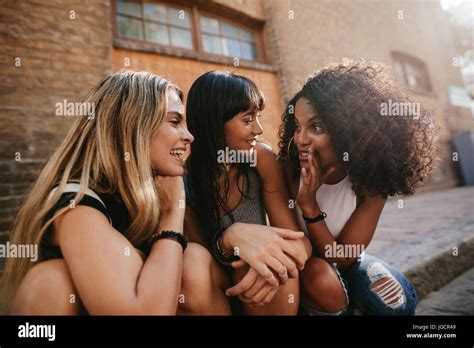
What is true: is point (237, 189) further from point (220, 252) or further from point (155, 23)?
point (155, 23)

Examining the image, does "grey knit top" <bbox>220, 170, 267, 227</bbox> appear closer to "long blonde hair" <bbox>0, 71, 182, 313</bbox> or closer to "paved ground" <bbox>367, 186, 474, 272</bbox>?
"long blonde hair" <bbox>0, 71, 182, 313</bbox>

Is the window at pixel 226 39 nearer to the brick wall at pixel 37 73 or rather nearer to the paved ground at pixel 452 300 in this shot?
the brick wall at pixel 37 73

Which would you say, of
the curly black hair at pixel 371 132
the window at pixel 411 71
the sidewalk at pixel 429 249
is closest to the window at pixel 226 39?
the sidewalk at pixel 429 249

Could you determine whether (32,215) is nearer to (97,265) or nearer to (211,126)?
(97,265)

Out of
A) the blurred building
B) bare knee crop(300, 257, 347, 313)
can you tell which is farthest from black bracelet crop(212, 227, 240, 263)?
the blurred building

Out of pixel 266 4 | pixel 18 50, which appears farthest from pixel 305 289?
pixel 266 4

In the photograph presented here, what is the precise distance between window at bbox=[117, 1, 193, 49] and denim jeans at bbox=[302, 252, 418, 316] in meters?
3.07

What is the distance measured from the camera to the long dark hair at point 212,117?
1266 mm

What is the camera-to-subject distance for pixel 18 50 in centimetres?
235

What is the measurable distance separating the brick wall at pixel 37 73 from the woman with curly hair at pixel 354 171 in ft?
6.65

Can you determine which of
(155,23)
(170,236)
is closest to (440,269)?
(170,236)

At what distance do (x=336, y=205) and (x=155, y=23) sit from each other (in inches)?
121

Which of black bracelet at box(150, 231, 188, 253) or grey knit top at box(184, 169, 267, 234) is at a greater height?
grey knit top at box(184, 169, 267, 234)

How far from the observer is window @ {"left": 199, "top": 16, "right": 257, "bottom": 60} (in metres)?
3.77
